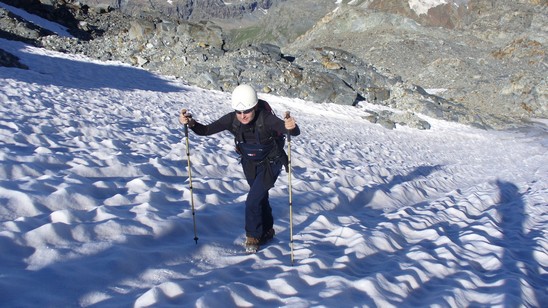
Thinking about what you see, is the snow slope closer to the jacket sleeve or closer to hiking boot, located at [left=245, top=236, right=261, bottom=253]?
hiking boot, located at [left=245, top=236, right=261, bottom=253]

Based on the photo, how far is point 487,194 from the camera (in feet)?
38.0

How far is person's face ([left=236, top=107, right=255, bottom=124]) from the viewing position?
5.24 m

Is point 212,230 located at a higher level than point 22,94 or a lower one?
lower

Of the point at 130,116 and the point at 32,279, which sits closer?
the point at 32,279

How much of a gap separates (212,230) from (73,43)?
28.5 metres

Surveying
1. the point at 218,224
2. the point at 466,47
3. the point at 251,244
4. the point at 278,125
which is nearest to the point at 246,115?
the point at 278,125

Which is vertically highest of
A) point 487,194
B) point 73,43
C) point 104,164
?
point 73,43

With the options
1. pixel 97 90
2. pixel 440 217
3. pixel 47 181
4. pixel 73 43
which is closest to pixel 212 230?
pixel 47 181

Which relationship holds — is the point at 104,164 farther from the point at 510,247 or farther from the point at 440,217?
the point at 510,247

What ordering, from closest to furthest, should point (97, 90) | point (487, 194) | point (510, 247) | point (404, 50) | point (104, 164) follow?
point (510, 247)
point (104, 164)
point (487, 194)
point (97, 90)
point (404, 50)

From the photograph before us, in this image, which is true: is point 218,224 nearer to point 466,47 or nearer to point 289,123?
point 289,123

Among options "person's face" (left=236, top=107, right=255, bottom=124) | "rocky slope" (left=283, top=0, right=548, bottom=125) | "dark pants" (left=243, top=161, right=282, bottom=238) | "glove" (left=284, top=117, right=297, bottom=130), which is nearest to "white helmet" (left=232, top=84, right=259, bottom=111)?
"person's face" (left=236, top=107, right=255, bottom=124)

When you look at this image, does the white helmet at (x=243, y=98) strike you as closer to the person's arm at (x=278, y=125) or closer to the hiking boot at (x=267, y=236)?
the person's arm at (x=278, y=125)

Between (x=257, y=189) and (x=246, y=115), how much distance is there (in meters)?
0.98
